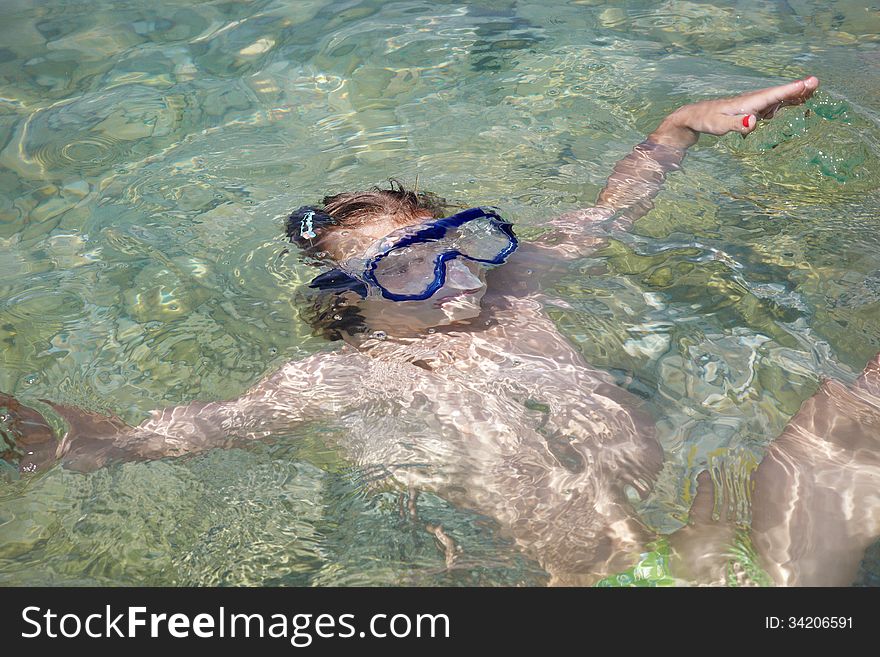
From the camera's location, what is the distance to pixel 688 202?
438cm

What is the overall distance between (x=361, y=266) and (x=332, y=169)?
5.64 feet

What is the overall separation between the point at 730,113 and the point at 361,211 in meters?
1.88

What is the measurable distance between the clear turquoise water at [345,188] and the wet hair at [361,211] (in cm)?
40

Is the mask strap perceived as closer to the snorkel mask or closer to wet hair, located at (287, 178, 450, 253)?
wet hair, located at (287, 178, 450, 253)

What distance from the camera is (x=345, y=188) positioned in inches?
184

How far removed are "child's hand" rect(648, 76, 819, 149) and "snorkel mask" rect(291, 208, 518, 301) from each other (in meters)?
1.29

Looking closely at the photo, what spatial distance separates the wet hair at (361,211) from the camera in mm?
3510

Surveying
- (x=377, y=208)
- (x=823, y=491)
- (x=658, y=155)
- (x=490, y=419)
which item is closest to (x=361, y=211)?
(x=377, y=208)

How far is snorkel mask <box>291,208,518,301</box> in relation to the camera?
10.7 feet

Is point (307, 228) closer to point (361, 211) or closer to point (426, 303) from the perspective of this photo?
point (361, 211)

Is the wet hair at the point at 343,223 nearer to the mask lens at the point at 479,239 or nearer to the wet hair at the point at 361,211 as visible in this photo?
the wet hair at the point at 361,211

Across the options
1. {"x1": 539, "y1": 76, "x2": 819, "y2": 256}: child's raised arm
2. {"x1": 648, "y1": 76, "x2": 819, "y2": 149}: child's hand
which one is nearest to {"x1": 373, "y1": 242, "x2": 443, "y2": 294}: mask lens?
{"x1": 539, "y1": 76, "x2": 819, "y2": 256}: child's raised arm
